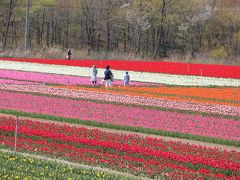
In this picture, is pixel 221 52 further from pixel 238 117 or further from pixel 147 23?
pixel 238 117

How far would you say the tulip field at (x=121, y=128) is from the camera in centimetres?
1600

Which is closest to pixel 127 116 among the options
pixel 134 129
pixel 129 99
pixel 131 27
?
pixel 134 129

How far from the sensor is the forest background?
96312 millimetres

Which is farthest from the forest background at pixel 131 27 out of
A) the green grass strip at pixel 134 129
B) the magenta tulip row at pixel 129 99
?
the green grass strip at pixel 134 129

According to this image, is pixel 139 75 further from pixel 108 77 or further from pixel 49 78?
pixel 108 77

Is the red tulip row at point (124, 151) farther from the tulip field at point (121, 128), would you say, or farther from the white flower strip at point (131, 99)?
the white flower strip at point (131, 99)

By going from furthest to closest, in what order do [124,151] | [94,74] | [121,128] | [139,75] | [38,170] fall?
1. [139,75]
2. [94,74]
3. [121,128]
4. [124,151]
5. [38,170]

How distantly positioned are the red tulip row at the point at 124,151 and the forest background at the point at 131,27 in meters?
65.5

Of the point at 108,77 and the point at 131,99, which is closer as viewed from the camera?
the point at 131,99

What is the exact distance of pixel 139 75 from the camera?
51.4 metres

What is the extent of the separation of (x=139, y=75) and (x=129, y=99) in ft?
56.9

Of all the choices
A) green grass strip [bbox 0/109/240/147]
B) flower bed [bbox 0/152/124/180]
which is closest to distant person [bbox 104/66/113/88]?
green grass strip [bbox 0/109/240/147]

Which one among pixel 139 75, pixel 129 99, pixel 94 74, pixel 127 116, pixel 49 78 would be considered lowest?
pixel 127 116

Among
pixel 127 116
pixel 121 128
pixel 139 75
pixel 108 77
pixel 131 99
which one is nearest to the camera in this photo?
pixel 121 128
